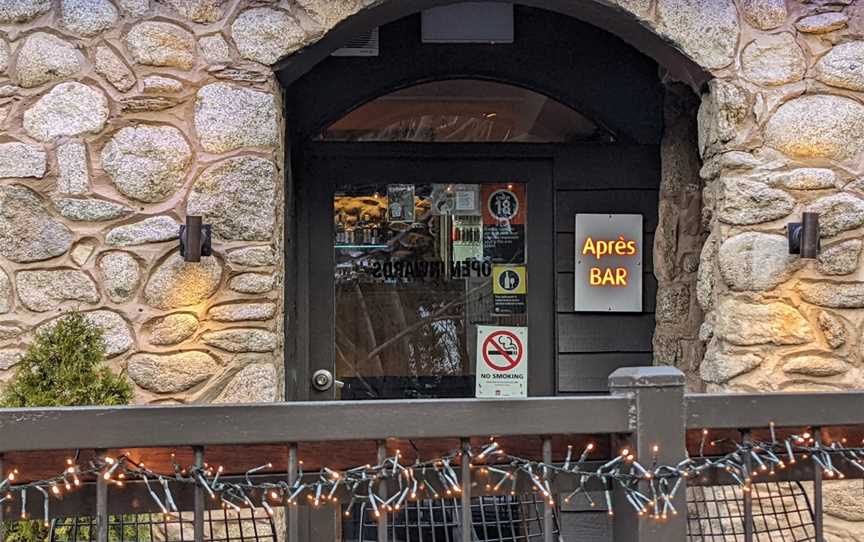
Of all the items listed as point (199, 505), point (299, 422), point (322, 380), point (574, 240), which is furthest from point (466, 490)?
point (574, 240)

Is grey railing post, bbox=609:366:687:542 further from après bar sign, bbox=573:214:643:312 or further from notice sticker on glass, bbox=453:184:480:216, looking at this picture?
notice sticker on glass, bbox=453:184:480:216

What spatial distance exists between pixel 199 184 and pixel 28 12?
806 mm

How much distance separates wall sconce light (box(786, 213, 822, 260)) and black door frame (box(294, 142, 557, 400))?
1.14 metres

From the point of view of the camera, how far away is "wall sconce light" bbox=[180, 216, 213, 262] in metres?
2.48

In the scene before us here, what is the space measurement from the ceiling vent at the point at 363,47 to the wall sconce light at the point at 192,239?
1.22 m

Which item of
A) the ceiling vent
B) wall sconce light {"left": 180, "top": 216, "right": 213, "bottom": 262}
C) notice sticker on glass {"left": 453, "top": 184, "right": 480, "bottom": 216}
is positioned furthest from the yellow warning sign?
wall sconce light {"left": 180, "top": 216, "right": 213, "bottom": 262}

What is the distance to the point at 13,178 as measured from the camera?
8.15 feet

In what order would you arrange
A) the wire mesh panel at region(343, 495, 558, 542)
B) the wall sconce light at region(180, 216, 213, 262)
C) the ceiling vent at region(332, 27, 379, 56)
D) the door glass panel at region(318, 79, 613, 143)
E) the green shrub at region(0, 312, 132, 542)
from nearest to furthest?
the wire mesh panel at region(343, 495, 558, 542), the green shrub at region(0, 312, 132, 542), the wall sconce light at region(180, 216, 213, 262), the ceiling vent at region(332, 27, 379, 56), the door glass panel at region(318, 79, 613, 143)

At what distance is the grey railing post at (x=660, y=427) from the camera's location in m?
1.34

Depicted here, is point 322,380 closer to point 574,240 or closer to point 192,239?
point 192,239

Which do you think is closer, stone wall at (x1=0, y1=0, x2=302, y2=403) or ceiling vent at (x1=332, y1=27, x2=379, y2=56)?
stone wall at (x1=0, y1=0, x2=302, y2=403)

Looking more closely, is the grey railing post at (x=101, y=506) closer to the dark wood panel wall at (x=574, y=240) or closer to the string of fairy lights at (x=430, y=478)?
the string of fairy lights at (x=430, y=478)

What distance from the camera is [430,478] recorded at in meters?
1.37

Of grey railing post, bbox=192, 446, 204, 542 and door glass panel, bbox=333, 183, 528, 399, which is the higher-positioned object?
door glass panel, bbox=333, 183, 528, 399
